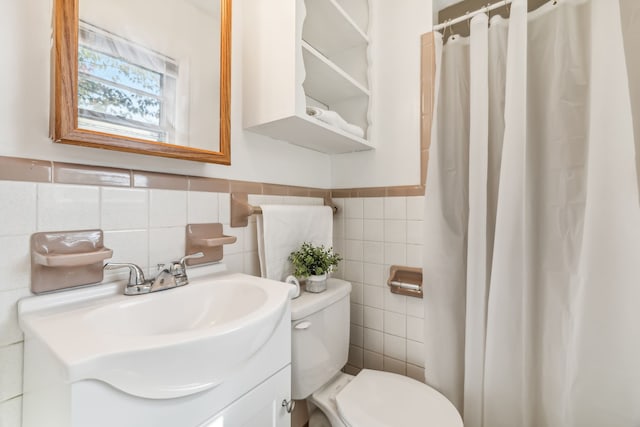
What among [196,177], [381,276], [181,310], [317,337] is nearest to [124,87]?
[196,177]

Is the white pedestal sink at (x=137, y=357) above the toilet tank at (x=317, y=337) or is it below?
above

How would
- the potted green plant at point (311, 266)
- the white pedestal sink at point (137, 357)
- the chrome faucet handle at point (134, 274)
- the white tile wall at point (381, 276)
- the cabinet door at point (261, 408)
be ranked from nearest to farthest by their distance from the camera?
the white pedestal sink at point (137, 357)
the cabinet door at point (261, 408)
the chrome faucet handle at point (134, 274)
the potted green plant at point (311, 266)
the white tile wall at point (381, 276)

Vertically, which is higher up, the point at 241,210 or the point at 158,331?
the point at 241,210

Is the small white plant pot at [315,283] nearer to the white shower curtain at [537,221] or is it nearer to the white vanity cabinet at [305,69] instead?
the white shower curtain at [537,221]

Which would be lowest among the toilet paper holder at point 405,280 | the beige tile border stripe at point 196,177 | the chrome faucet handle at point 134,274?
the toilet paper holder at point 405,280

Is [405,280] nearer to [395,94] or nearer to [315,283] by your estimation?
[315,283]

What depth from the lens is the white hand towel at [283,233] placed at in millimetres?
1016

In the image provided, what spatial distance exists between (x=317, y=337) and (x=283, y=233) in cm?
41

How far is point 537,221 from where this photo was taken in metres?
0.92

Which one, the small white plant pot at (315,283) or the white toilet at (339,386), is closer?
the white toilet at (339,386)

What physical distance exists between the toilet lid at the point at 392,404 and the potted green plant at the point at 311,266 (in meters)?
0.39

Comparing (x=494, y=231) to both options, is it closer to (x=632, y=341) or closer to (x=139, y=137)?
(x=632, y=341)

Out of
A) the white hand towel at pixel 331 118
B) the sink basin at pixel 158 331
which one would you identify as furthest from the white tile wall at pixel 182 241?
the white hand towel at pixel 331 118

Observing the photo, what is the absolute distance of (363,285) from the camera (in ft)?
4.42
